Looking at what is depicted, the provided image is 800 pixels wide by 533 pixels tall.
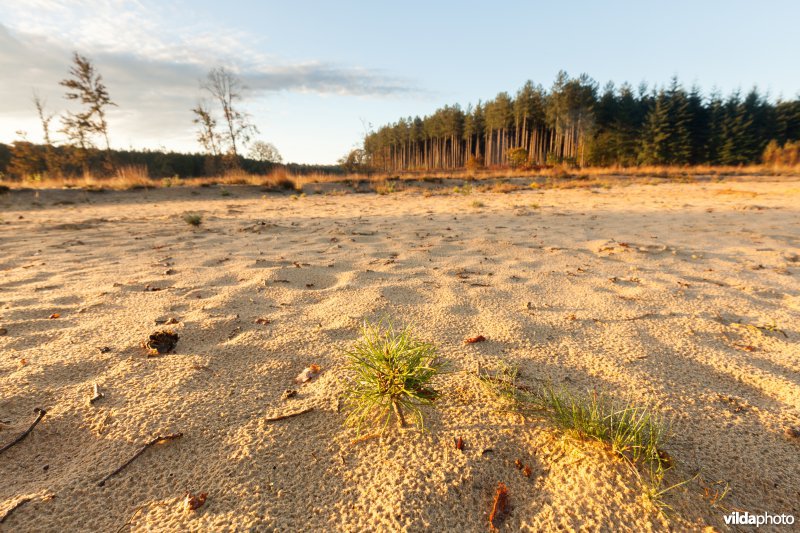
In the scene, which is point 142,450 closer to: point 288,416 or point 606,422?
point 288,416

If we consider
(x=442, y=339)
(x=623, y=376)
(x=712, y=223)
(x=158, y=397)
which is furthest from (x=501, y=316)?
(x=712, y=223)

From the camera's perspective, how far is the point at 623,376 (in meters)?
1.48

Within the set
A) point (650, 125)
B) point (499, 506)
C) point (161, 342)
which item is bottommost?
point (499, 506)

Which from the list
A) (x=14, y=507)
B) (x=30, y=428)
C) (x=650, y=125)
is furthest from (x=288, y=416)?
(x=650, y=125)

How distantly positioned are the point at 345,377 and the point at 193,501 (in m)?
0.65

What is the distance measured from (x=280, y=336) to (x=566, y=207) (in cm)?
708

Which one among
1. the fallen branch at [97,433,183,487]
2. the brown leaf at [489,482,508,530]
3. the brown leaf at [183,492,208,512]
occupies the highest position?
the fallen branch at [97,433,183,487]

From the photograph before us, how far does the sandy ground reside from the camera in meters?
0.93

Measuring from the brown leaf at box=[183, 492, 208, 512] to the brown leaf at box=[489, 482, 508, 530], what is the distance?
2.41ft

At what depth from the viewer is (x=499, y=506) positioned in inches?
36.7

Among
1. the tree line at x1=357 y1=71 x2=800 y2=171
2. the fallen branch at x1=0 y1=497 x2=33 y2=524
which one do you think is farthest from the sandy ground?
the tree line at x1=357 y1=71 x2=800 y2=171

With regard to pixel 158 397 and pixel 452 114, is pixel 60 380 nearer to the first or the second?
pixel 158 397

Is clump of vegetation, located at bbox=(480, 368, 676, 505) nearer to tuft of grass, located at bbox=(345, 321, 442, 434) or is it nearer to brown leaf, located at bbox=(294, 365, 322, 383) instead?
tuft of grass, located at bbox=(345, 321, 442, 434)

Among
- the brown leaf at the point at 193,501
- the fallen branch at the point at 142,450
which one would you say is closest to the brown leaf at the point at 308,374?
the fallen branch at the point at 142,450
